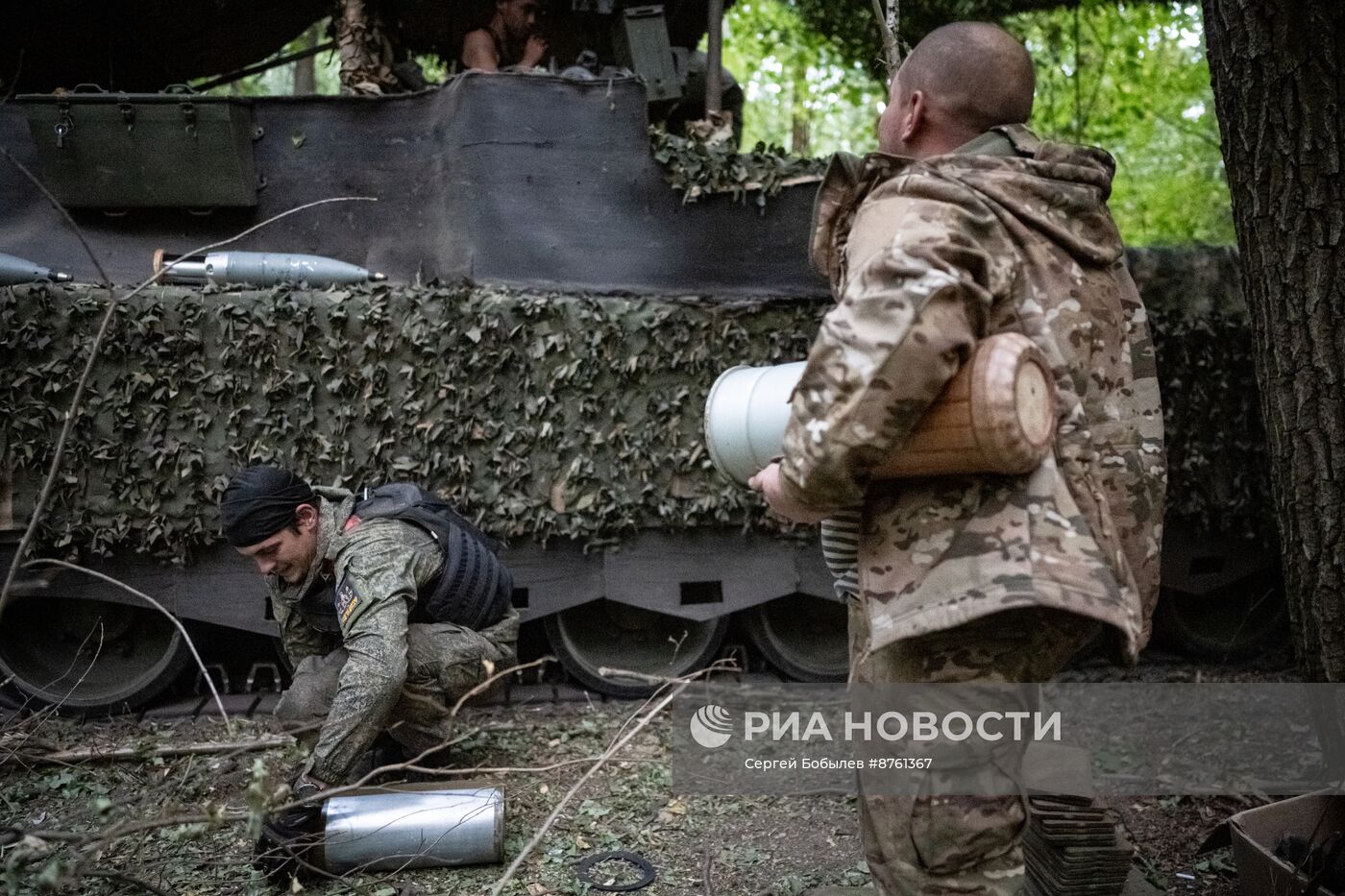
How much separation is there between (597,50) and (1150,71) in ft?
26.5

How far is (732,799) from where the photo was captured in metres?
3.98

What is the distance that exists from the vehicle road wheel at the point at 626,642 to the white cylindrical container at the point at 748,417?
2.62 m

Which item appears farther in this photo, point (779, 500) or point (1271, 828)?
point (1271, 828)

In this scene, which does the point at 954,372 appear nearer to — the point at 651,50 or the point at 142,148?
the point at 142,148

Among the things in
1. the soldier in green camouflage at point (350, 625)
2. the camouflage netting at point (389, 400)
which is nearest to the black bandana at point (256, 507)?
the soldier in green camouflage at point (350, 625)

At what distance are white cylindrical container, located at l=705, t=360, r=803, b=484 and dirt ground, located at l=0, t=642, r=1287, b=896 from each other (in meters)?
1.30

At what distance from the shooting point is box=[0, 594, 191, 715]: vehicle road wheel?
480 cm

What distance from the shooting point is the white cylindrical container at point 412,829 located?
324 centimetres

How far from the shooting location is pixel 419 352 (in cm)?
468

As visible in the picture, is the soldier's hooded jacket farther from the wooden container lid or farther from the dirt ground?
the dirt ground

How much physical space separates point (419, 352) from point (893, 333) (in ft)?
10.6

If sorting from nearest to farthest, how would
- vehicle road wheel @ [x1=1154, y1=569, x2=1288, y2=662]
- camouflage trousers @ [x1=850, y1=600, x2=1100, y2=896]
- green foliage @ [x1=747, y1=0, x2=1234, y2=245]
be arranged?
camouflage trousers @ [x1=850, y1=600, x2=1100, y2=896] < vehicle road wheel @ [x1=1154, y1=569, x2=1288, y2=662] < green foliage @ [x1=747, y1=0, x2=1234, y2=245]

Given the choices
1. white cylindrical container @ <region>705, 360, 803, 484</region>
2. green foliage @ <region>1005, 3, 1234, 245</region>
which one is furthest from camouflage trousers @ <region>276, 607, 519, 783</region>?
green foliage @ <region>1005, 3, 1234, 245</region>

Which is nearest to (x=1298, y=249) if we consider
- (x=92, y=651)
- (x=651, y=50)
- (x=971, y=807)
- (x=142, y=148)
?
(x=971, y=807)
